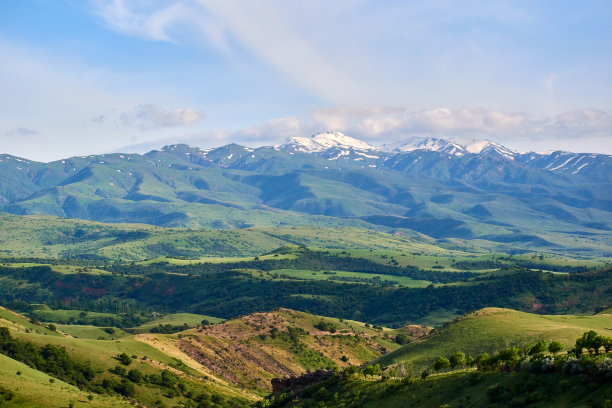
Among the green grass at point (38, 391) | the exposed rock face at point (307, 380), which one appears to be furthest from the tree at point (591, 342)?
the green grass at point (38, 391)

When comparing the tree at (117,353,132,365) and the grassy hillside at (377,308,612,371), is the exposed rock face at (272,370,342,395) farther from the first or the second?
the tree at (117,353,132,365)

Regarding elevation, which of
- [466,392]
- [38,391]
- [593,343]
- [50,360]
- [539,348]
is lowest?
[50,360]

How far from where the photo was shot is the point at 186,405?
453 feet

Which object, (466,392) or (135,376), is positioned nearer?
(466,392)

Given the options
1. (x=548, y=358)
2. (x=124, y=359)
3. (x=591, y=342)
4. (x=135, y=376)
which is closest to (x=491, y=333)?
(x=548, y=358)

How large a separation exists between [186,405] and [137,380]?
12.4m

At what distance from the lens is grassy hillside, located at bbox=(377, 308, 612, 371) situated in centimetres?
13412

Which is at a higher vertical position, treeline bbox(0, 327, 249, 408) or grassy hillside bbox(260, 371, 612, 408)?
grassy hillside bbox(260, 371, 612, 408)

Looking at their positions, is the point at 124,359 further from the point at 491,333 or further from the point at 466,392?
the point at 466,392

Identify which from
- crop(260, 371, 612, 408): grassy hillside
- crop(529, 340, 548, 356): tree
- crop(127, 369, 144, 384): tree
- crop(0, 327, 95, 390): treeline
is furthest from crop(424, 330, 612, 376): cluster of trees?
crop(0, 327, 95, 390): treeline

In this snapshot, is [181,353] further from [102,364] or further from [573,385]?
[573,385]

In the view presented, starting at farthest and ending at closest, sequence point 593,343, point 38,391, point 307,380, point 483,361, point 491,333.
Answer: point 491,333 → point 307,380 → point 38,391 → point 483,361 → point 593,343

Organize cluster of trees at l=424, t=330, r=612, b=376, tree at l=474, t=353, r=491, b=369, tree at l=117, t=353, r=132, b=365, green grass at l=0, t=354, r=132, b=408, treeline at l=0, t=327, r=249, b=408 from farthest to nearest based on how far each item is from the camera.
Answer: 1. tree at l=117, t=353, r=132, b=365
2. treeline at l=0, t=327, r=249, b=408
3. green grass at l=0, t=354, r=132, b=408
4. tree at l=474, t=353, r=491, b=369
5. cluster of trees at l=424, t=330, r=612, b=376

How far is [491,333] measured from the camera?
145500 mm
